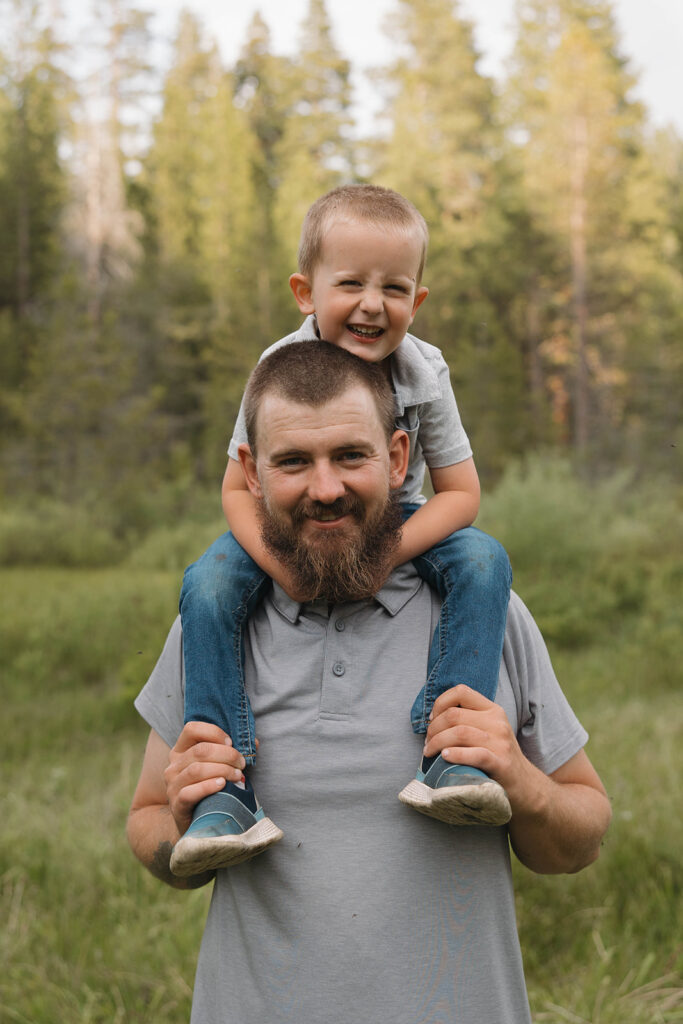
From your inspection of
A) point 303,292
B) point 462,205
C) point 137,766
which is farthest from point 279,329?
point 303,292

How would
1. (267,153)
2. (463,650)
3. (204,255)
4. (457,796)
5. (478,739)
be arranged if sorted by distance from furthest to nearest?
(267,153) → (204,255) → (463,650) → (478,739) → (457,796)

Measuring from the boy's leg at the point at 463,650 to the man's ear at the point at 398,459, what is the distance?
0.55 feet

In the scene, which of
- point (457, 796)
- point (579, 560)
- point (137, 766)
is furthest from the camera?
point (579, 560)

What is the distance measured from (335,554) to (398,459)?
280 millimetres

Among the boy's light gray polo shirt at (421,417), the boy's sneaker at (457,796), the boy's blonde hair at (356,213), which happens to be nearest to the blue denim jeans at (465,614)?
the boy's sneaker at (457,796)

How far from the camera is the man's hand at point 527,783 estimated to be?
5.76ft

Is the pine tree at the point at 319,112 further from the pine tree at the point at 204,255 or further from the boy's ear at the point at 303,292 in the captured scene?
the boy's ear at the point at 303,292

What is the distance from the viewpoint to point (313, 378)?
1887mm

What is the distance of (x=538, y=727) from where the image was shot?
1.96 meters

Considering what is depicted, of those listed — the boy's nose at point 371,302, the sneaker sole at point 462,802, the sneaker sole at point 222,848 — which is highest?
the boy's nose at point 371,302

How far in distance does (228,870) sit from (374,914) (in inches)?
11.3

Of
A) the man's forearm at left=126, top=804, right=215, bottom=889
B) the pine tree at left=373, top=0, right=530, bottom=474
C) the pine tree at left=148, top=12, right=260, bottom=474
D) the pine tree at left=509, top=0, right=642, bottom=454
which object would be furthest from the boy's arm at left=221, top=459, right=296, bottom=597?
the pine tree at left=509, top=0, right=642, bottom=454

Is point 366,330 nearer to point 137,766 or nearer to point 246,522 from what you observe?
point 246,522

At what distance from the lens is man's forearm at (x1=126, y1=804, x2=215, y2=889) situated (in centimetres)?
199
